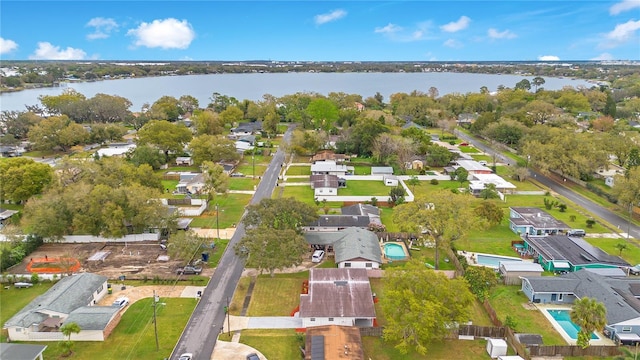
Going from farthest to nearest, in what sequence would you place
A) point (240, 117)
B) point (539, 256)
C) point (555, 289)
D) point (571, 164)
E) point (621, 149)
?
point (240, 117) < point (621, 149) < point (571, 164) < point (539, 256) < point (555, 289)

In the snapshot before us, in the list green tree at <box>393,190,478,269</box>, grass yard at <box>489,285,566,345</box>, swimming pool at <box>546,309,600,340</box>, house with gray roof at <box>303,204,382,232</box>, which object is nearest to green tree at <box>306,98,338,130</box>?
house with gray roof at <box>303,204,382,232</box>

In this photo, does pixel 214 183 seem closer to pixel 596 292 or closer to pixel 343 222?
pixel 343 222

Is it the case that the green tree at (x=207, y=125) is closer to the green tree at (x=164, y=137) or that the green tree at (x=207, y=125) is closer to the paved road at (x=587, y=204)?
the green tree at (x=164, y=137)

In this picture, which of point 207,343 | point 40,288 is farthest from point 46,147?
point 207,343

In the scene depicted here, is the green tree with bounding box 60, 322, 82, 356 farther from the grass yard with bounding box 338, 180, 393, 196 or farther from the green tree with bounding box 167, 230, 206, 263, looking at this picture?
the grass yard with bounding box 338, 180, 393, 196

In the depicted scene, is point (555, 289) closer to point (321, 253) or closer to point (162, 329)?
point (321, 253)

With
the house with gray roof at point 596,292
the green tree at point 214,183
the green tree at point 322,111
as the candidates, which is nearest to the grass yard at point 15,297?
the green tree at point 214,183

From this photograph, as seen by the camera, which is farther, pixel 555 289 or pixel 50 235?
pixel 50 235
